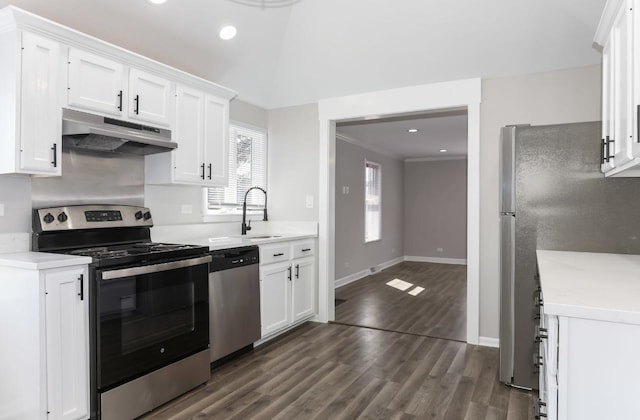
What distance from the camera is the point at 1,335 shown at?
7.15 ft

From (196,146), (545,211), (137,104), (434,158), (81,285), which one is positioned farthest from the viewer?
(434,158)

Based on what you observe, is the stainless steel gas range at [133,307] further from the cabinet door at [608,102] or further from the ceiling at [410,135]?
the ceiling at [410,135]

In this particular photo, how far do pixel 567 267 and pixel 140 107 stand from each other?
8.87ft

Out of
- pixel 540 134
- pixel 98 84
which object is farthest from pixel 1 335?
pixel 540 134

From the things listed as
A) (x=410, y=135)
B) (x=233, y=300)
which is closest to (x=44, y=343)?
(x=233, y=300)

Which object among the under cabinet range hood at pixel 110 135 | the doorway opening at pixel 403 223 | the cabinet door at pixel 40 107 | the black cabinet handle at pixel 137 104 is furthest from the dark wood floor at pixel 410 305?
the cabinet door at pixel 40 107

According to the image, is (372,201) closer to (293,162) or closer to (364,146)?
(364,146)

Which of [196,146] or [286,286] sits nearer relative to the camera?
[196,146]

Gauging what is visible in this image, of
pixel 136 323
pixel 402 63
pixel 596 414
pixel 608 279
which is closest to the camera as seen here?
pixel 596 414

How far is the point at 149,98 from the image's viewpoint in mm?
2863

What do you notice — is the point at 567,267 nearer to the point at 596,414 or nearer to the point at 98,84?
the point at 596,414

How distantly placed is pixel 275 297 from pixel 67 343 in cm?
181

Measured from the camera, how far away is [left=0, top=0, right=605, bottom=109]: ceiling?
2914mm

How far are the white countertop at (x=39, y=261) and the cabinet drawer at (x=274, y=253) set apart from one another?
1.53 meters
